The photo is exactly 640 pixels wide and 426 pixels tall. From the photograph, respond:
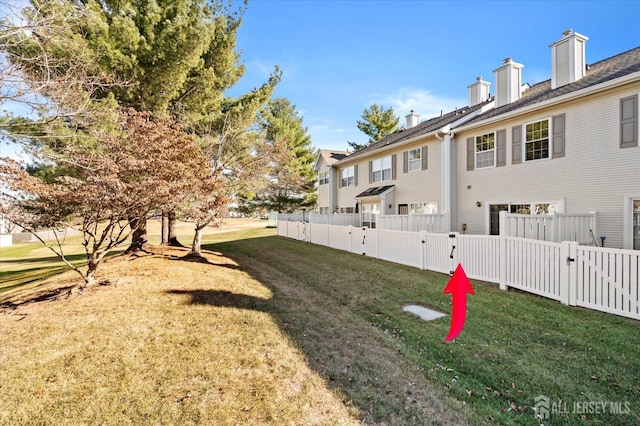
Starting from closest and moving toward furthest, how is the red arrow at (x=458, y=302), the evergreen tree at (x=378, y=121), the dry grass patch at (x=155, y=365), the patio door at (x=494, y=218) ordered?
the dry grass patch at (x=155, y=365)
the red arrow at (x=458, y=302)
the patio door at (x=494, y=218)
the evergreen tree at (x=378, y=121)

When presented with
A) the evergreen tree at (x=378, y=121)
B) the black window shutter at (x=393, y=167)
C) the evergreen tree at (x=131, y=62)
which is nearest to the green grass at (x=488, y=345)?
the evergreen tree at (x=131, y=62)

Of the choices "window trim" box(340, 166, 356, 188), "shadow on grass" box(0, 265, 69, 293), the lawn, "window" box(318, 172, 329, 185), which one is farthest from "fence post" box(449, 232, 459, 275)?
"window" box(318, 172, 329, 185)

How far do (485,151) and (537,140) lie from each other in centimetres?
197

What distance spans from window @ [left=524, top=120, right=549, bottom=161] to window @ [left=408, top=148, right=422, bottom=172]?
4.99 meters

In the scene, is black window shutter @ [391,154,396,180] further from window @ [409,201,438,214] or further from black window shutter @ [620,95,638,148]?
black window shutter @ [620,95,638,148]

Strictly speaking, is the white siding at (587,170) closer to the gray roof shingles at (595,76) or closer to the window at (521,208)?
the window at (521,208)

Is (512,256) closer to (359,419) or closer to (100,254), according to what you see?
(359,419)

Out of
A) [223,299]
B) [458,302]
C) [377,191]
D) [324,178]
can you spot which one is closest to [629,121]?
[458,302]

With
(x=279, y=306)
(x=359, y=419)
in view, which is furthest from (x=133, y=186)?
(x=359, y=419)

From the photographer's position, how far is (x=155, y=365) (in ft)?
12.7

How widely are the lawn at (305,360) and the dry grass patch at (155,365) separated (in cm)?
2

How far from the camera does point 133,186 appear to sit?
6.55 metres

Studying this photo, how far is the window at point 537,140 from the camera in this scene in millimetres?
10633

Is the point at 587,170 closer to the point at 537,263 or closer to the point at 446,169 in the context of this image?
the point at 446,169
